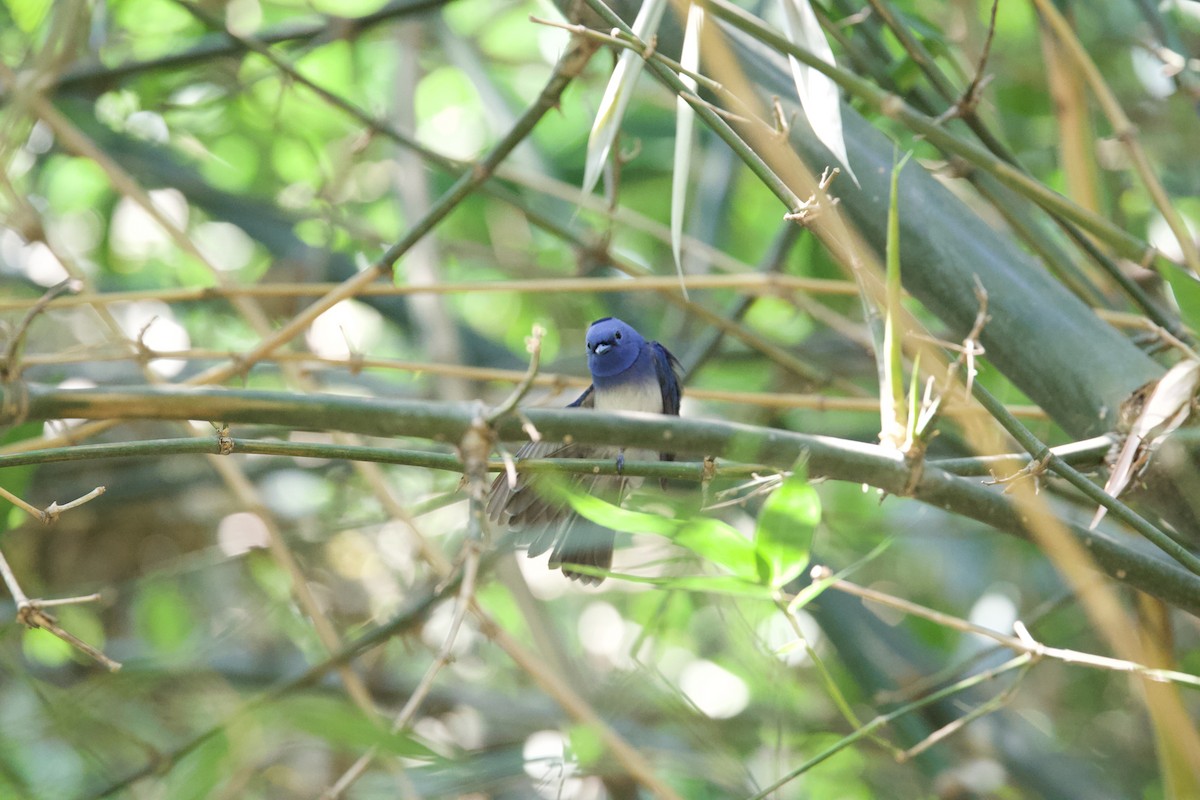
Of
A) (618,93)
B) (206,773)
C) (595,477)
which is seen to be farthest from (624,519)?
(595,477)

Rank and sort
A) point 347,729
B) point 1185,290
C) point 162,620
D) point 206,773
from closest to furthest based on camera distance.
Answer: point 347,729, point 206,773, point 1185,290, point 162,620

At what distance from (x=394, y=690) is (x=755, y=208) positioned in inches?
91.1

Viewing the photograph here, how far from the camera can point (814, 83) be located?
65.7 inches

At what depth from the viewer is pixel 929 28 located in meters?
2.54

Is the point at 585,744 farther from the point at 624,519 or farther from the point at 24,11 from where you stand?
the point at 24,11

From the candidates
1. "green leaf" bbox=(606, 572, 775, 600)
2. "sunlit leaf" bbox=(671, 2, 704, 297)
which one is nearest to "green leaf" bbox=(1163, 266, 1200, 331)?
"sunlit leaf" bbox=(671, 2, 704, 297)

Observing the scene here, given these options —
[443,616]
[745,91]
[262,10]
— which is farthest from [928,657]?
[262,10]

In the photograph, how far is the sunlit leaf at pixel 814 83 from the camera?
62.0 inches

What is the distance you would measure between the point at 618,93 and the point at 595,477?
107cm

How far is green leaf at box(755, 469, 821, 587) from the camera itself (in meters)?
1.21

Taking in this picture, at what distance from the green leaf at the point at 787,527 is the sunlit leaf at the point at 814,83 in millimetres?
557

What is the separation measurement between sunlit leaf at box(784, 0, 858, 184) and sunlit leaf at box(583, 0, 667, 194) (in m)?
0.20

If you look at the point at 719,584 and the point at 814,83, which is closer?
the point at 719,584

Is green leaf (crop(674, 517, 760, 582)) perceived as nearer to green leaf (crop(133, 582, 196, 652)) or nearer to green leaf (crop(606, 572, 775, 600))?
green leaf (crop(606, 572, 775, 600))
